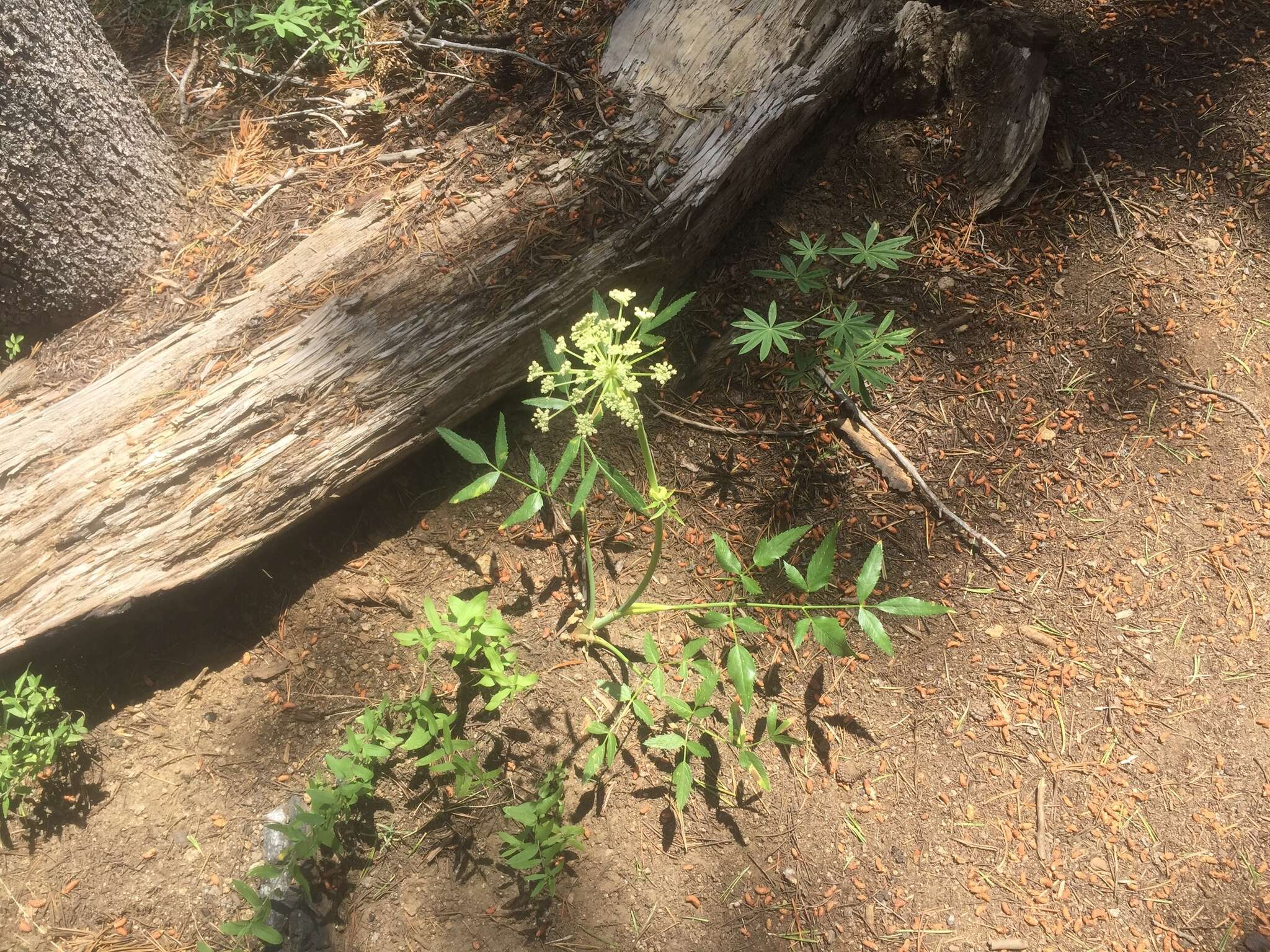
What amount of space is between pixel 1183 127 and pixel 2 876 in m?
5.63

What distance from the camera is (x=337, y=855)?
2.36 metres

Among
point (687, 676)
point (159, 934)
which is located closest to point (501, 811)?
point (687, 676)

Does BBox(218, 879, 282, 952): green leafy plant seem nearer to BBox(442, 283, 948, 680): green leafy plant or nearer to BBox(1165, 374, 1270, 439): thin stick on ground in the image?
BBox(442, 283, 948, 680): green leafy plant

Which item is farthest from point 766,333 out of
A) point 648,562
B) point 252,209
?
point 252,209

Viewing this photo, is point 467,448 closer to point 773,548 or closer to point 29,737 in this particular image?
point 773,548

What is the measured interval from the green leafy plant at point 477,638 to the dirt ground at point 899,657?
233 millimetres

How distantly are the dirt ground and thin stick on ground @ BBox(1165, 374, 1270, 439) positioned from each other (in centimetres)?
2

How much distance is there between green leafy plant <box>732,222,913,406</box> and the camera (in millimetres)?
2496

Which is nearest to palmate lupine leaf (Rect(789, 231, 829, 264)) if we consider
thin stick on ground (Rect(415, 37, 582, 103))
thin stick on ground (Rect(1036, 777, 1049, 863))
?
thin stick on ground (Rect(415, 37, 582, 103))

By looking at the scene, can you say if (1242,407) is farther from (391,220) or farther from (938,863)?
(391,220)

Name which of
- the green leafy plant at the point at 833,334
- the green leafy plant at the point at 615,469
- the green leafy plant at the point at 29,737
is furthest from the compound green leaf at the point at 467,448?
the green leafy plant at the point at 29,737

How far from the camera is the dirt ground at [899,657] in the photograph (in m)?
2.31

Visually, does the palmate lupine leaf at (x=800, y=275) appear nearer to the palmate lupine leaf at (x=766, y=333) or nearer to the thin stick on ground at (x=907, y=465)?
the palmate lupine leaf at (x=766, y=333)

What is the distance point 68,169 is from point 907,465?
3.38 meters
